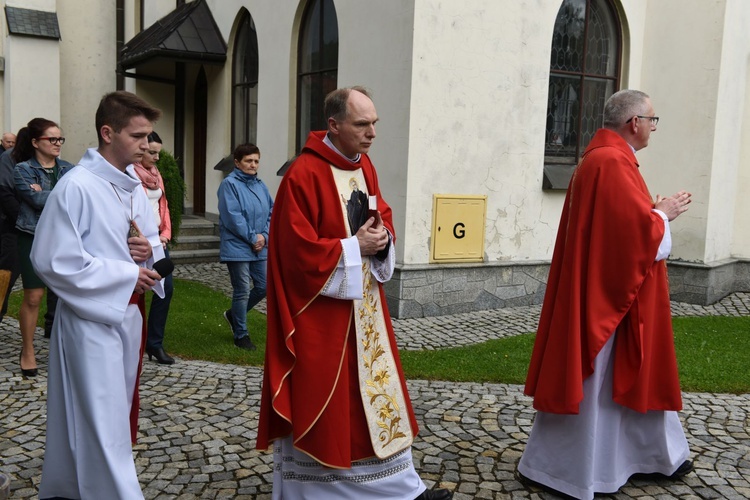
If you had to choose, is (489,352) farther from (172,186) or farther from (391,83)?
(172,186)

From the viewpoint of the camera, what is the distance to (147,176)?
Answer: 217 inches

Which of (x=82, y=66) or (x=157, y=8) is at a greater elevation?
(x=157, y=8)

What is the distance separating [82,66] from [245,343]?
449 inches

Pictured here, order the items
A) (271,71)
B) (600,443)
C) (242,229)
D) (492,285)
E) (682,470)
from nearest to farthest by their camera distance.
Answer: (600,443)
(682,470)
(242,229)
(492,285)
(271,71)

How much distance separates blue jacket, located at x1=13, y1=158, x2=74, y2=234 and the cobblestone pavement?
1.20 meters

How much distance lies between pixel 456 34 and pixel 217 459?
5613mm

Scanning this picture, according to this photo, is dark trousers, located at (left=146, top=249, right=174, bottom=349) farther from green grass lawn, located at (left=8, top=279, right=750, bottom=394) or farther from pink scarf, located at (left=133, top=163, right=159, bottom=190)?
pink scarf, located at (left=133, top=163, right=159, bottom=190)

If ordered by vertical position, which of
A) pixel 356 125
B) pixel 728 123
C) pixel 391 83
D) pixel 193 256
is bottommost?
pixel 193 256

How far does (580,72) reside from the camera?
31.2 ft

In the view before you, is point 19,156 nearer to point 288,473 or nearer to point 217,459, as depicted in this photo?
point 217,459

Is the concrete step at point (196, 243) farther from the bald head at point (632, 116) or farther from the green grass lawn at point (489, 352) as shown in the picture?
the bald head at point (632, 116)

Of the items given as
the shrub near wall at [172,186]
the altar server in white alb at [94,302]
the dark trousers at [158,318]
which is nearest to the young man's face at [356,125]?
the altar server in white alb at [94,302]

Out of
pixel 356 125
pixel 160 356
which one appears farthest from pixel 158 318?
pixel 356 125

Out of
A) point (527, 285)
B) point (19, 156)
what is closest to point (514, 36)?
point (527, 285)
